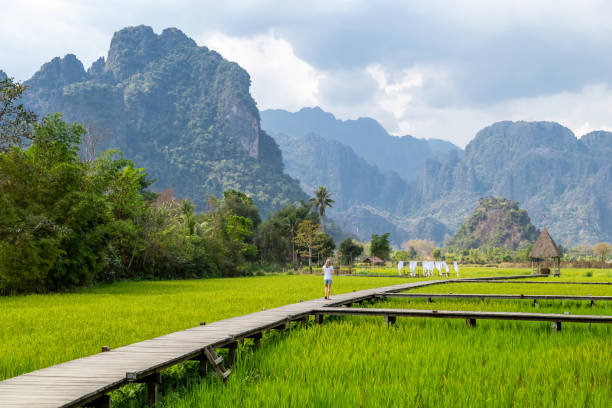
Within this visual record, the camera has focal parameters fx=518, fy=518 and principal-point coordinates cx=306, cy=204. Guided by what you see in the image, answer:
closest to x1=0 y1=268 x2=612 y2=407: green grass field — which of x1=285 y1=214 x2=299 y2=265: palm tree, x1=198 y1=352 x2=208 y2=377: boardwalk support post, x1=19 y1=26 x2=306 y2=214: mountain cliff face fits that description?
x1=198 y1=352 x2=208 y2=377: boardwalk support post

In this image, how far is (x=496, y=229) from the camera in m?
145

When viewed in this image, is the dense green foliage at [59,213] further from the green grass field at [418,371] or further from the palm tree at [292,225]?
the palm tree at [292,225]

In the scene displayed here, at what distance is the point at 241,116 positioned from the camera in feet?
561

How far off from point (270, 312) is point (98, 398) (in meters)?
5.79

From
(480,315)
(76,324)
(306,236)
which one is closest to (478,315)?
(480,315)

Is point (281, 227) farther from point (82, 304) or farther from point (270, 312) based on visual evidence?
point (270, 312)

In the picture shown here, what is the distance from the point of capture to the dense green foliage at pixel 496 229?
462 feet

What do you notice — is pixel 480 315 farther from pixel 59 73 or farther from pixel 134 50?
pixel 134 50

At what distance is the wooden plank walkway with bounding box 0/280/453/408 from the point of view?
152 inches

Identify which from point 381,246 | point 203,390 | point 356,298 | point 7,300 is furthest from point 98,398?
point 381,246

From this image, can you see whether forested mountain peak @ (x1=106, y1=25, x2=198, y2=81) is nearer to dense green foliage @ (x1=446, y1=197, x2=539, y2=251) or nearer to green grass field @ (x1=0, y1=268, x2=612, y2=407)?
dense green foliage @ (x1=446, y1=197, x2=539, y2=251)

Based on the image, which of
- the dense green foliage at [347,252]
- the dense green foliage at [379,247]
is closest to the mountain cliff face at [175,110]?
the dense green foliage at [379,247]

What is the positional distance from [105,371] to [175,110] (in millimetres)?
175150

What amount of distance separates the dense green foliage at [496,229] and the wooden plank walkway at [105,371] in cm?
14052
